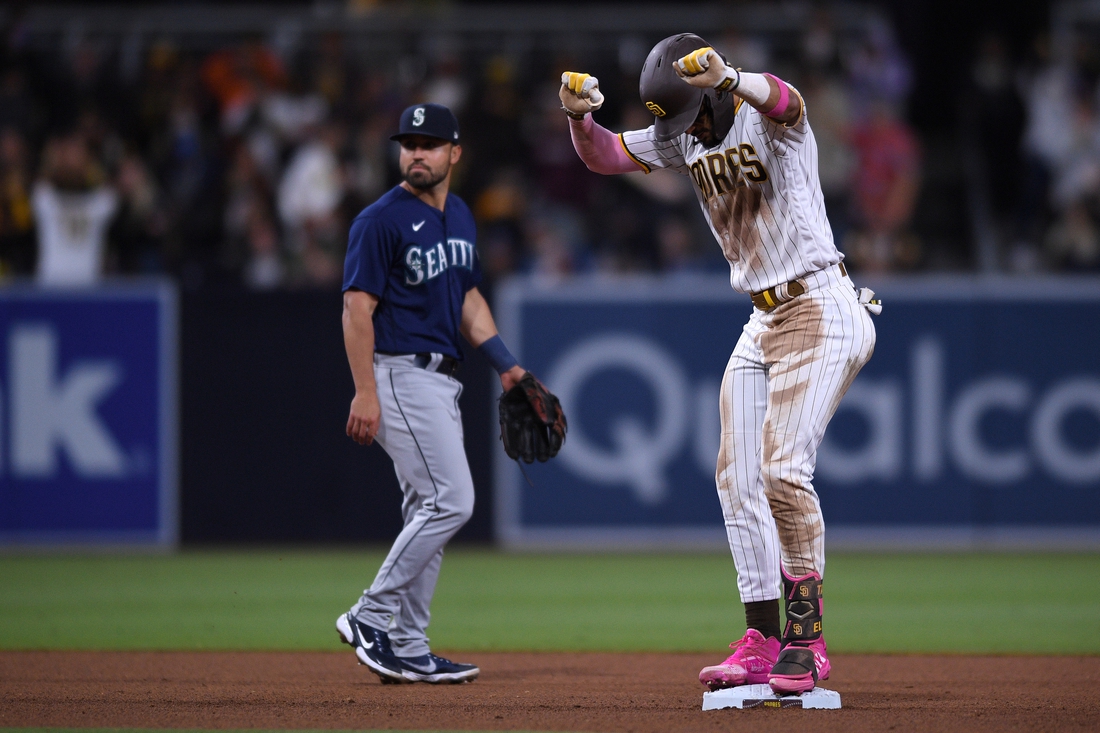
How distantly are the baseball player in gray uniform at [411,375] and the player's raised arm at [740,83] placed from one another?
4.84 feet

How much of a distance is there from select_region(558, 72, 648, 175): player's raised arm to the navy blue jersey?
0.75 metres

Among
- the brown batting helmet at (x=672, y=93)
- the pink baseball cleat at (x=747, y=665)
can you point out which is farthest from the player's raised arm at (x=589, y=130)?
the pink baseball cleat at (x=747, y=665)

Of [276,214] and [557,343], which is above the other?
[276,214]

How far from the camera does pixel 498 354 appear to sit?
20.1 feet

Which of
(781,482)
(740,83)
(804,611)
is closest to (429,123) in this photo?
(740,83)

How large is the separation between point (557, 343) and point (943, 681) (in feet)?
19.7

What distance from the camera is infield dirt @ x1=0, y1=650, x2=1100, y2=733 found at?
4.68m

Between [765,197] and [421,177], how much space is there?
1504mm

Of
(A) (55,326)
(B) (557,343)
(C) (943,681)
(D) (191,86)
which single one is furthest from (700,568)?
(D) (191,86)

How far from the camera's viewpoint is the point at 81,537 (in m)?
11.2

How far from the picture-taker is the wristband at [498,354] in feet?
20.0

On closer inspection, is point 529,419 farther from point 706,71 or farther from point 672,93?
point 706,71

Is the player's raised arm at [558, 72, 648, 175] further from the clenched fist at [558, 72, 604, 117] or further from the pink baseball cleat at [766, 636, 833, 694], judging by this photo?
the pink baseball cleat at [766, 636, 833, 694]

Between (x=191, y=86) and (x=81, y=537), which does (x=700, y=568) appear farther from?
(x=191, y=86)
